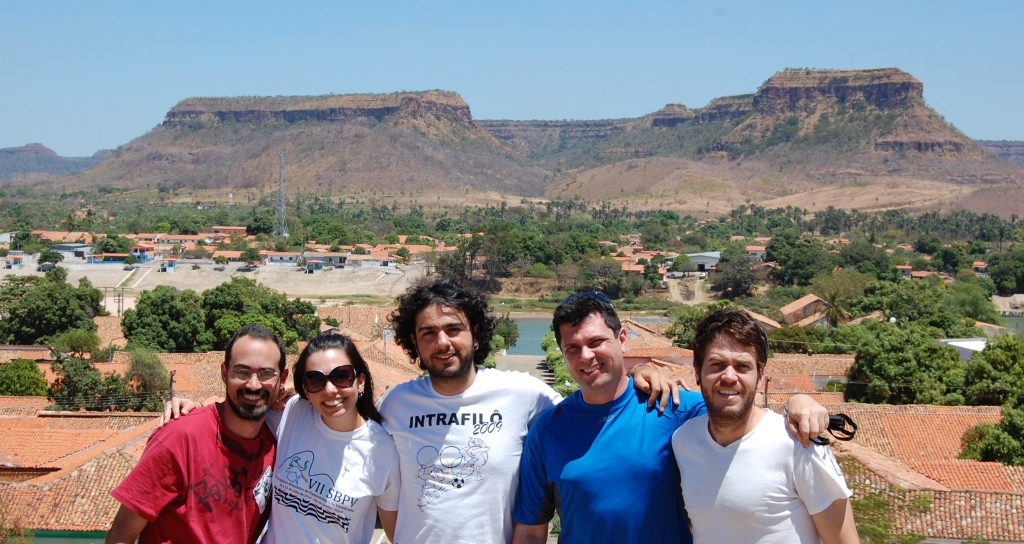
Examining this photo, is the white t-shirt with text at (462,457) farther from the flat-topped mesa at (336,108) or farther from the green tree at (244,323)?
the flat-topped mesa at (336,108)

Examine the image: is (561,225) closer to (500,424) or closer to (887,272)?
(887,272)

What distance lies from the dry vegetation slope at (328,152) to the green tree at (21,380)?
370 feet

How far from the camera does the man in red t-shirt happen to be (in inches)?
140

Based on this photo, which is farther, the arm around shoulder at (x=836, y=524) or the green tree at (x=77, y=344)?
the green tree at (x=77, y=344)

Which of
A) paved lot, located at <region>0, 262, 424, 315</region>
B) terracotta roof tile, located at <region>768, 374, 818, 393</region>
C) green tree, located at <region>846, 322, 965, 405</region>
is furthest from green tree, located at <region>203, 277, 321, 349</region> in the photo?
green tree, located at <region>846, 322, 965, 405</region>

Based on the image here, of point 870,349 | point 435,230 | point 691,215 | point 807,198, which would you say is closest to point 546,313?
point 870,349

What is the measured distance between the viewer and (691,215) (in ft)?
381

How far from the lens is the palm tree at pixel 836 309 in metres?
39.7

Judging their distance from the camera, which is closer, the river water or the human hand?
the human hand

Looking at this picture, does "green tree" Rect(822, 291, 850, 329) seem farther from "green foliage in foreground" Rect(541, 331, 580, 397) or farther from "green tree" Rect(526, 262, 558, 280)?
"green tree" Rect(526, 262, 558, 280)

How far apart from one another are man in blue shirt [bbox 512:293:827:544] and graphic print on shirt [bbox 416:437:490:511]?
7.0 inches

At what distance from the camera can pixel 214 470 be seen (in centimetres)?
361

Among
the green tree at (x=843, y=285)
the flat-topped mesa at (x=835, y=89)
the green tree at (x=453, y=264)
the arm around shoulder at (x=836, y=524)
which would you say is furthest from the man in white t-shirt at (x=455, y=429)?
the flat-topped mesa at (x=835, y=89)

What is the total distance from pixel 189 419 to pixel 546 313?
47.1 m
